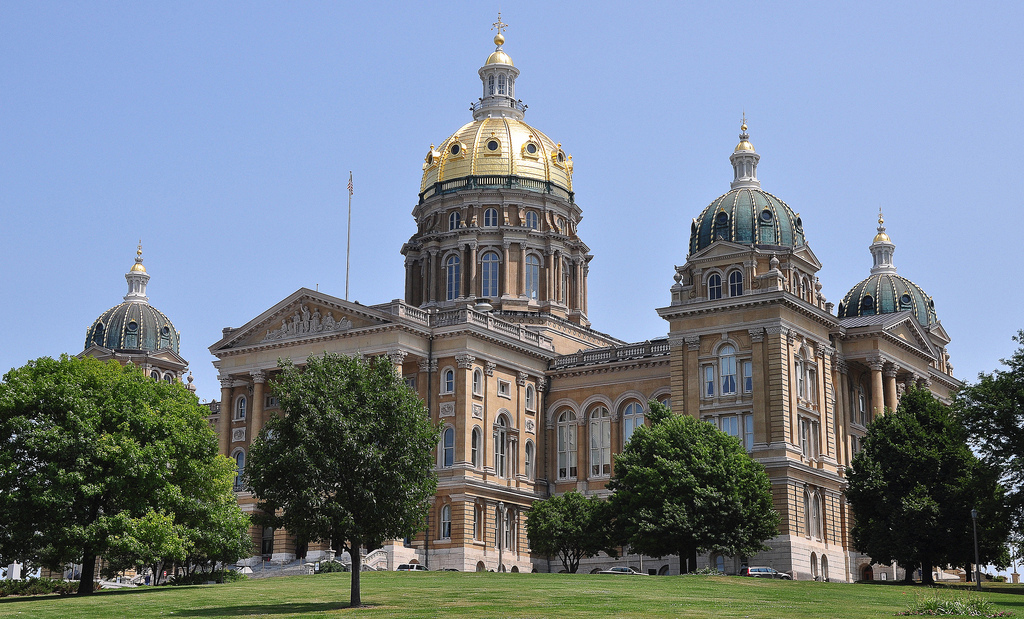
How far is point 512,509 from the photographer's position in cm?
8725

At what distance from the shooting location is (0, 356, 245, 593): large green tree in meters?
54.3

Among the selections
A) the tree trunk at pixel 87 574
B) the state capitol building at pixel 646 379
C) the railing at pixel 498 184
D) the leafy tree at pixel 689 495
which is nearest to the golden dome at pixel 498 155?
the railing at pixel 498 184

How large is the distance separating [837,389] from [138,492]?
4678 cm

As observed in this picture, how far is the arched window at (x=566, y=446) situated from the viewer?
91125 millimetres

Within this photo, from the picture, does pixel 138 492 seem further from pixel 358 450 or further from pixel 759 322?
pixel 759 322

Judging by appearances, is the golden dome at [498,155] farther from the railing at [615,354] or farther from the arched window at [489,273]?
the railing at [615,354]

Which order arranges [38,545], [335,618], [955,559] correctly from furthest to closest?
[955,559]
[38,545]
[335,618]

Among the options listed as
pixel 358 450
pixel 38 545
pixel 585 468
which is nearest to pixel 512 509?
pixel 585 468

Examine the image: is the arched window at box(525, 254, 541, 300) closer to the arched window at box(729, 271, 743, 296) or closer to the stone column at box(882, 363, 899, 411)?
the arched window at box(729, 271, 743, 296)

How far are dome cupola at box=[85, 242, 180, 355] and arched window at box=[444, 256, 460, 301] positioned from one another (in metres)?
32.3

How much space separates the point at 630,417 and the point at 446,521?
15088 millimetres

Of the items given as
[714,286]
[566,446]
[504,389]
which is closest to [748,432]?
[714,286]

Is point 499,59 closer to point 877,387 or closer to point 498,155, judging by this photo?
point 498,155

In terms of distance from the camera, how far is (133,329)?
120m
